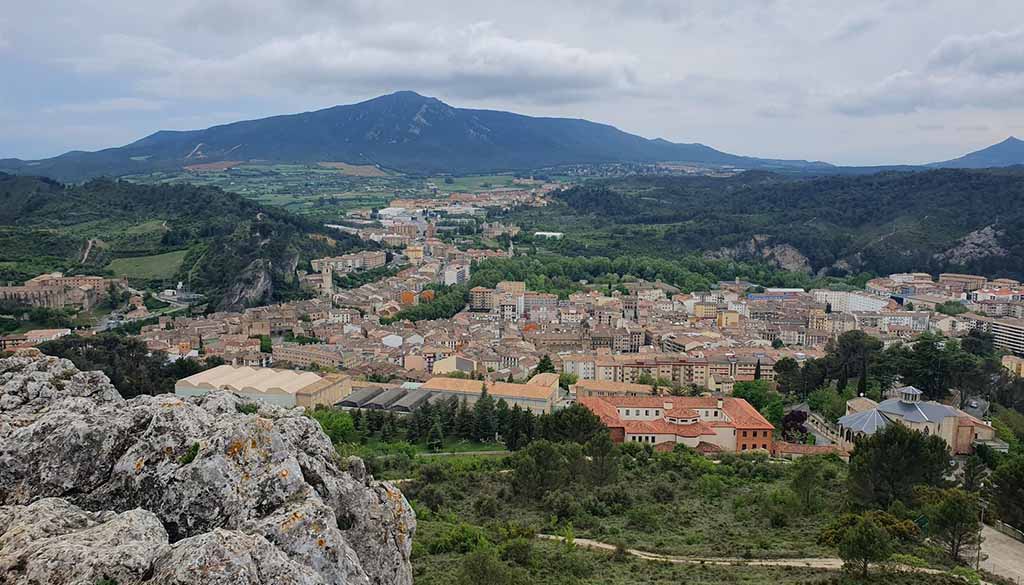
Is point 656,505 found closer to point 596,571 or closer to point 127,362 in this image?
point 596,571

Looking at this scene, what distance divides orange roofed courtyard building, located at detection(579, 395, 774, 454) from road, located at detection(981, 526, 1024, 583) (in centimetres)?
997

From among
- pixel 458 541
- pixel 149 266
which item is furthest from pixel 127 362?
pixel 149 266

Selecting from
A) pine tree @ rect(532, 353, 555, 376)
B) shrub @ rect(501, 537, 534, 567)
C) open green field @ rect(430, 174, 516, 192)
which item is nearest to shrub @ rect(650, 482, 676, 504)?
shrub @ rect(501, 537, 534, 567)

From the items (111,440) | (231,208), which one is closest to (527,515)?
(111,440)

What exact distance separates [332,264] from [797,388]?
4353cm

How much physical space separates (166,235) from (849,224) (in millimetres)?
71744

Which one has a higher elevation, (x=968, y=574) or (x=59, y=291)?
(x=968, y=574)

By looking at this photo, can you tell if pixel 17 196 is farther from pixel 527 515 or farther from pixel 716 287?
pixel 527 515

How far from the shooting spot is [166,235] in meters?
69.4

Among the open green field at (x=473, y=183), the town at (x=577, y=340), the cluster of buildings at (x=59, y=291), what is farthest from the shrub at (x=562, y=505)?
the open green field at (x=473, y=183)

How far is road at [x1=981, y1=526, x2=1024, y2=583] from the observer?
1443 cm

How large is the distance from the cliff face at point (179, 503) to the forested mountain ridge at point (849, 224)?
71860mm

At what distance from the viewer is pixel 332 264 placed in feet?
221

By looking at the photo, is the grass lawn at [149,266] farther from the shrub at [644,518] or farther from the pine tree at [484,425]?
the shrub at [644,518]
